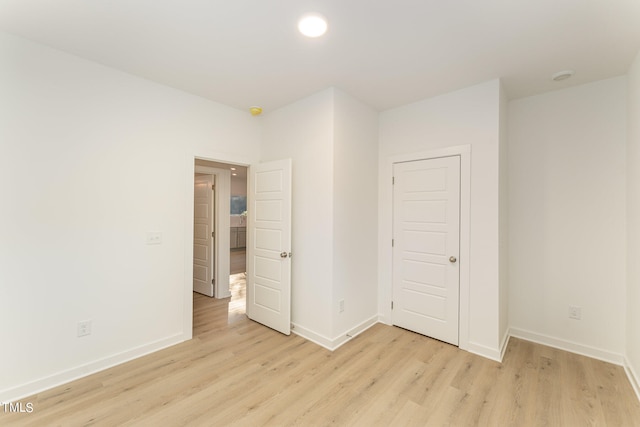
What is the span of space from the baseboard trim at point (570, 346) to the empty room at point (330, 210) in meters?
0.02

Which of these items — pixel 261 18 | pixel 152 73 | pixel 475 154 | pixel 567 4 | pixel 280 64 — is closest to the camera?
pixel 567 4

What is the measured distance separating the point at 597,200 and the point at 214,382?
389 centimetres

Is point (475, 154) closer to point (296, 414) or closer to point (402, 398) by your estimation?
point (402, 398)

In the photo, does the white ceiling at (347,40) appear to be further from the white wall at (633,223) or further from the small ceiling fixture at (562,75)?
the white wall at (633,223)

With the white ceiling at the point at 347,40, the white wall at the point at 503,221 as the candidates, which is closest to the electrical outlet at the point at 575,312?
the white wall at the point at 503,221

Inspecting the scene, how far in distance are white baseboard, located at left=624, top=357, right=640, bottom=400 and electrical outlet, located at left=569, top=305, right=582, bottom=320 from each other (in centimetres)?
43

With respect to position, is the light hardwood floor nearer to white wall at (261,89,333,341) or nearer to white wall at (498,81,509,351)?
white wall at (498,81,509,351)

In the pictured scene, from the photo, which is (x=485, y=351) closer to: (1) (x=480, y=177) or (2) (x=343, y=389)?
(2) (x=343, y=389)

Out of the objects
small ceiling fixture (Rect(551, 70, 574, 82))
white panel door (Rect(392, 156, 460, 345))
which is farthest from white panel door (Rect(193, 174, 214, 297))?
small ceiling fixture (Rect(551, 70, 574, 82))

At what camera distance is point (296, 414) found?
6.28 ft

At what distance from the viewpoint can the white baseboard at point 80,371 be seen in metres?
2.03

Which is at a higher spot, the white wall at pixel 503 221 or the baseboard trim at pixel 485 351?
the white wall at pixel 503 221

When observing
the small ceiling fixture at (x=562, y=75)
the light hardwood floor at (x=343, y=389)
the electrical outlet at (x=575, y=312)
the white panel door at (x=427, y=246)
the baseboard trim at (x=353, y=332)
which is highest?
the small ceiling fixture at (x=562, y=75)

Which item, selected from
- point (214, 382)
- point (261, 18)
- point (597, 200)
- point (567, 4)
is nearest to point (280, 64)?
point (261, 18)
